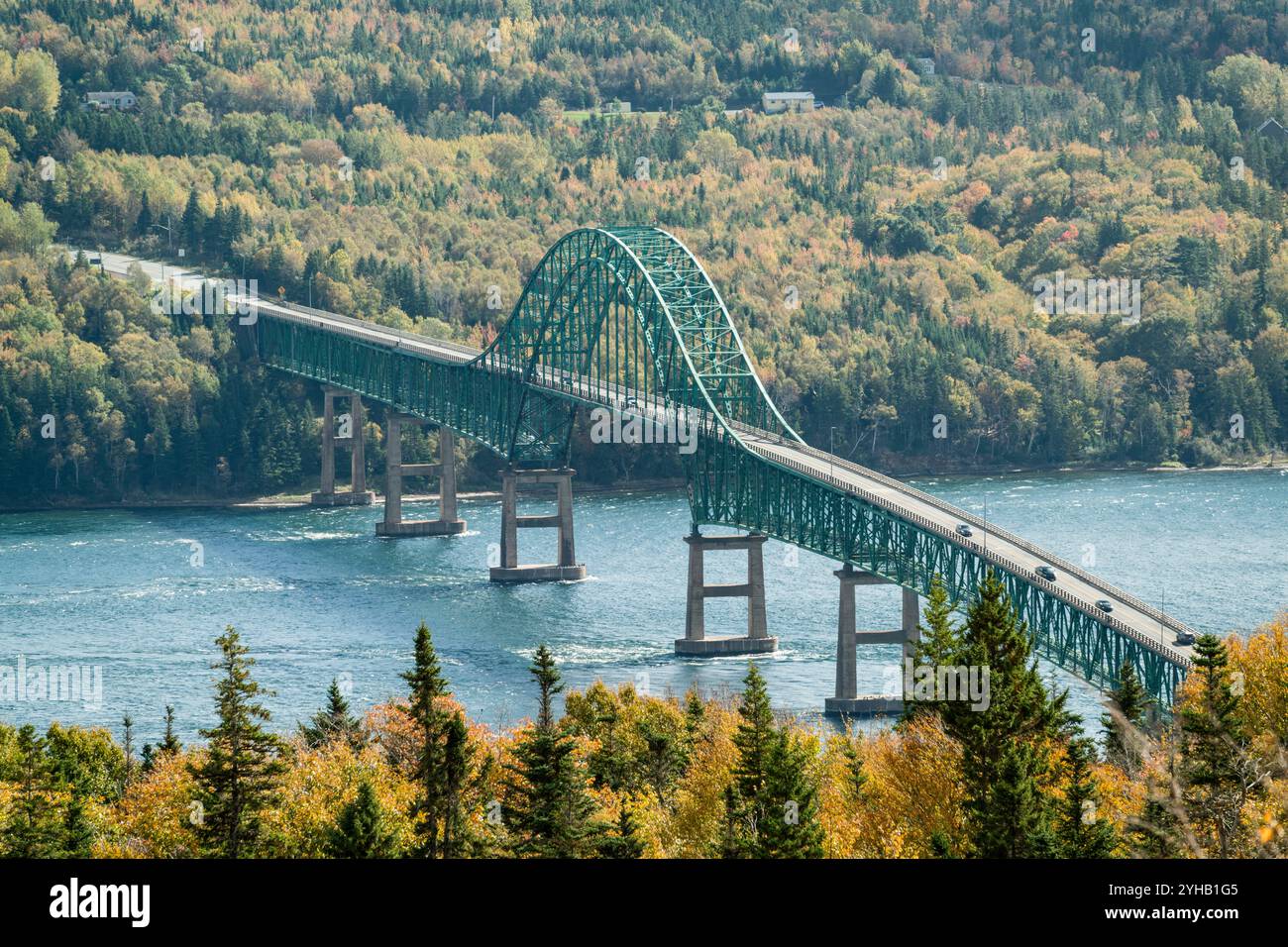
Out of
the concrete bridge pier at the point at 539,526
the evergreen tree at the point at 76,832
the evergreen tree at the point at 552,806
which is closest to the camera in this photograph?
the evergreen tree at the point at 552,806

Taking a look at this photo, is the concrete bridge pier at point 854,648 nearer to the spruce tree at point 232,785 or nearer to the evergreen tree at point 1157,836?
the spruce tree at point 232,785

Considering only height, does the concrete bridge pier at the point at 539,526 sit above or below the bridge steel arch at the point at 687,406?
below

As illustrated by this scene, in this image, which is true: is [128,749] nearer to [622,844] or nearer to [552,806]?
[552,806]

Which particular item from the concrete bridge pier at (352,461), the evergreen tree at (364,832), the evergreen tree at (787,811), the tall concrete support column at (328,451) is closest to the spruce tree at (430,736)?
the evergreen tree at (364,832)

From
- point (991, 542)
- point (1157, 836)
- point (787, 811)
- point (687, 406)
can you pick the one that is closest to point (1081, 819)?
point (1157, 836)

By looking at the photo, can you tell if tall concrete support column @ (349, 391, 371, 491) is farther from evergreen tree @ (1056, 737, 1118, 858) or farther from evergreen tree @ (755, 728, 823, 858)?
evergreen tree @ (1056, 737, 1118, 858)

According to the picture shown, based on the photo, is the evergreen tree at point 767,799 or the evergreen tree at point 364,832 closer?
the evergreen tree at point 767,799

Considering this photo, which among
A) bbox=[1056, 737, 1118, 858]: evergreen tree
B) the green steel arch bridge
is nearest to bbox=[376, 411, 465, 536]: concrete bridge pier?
the green steel arch bridge
